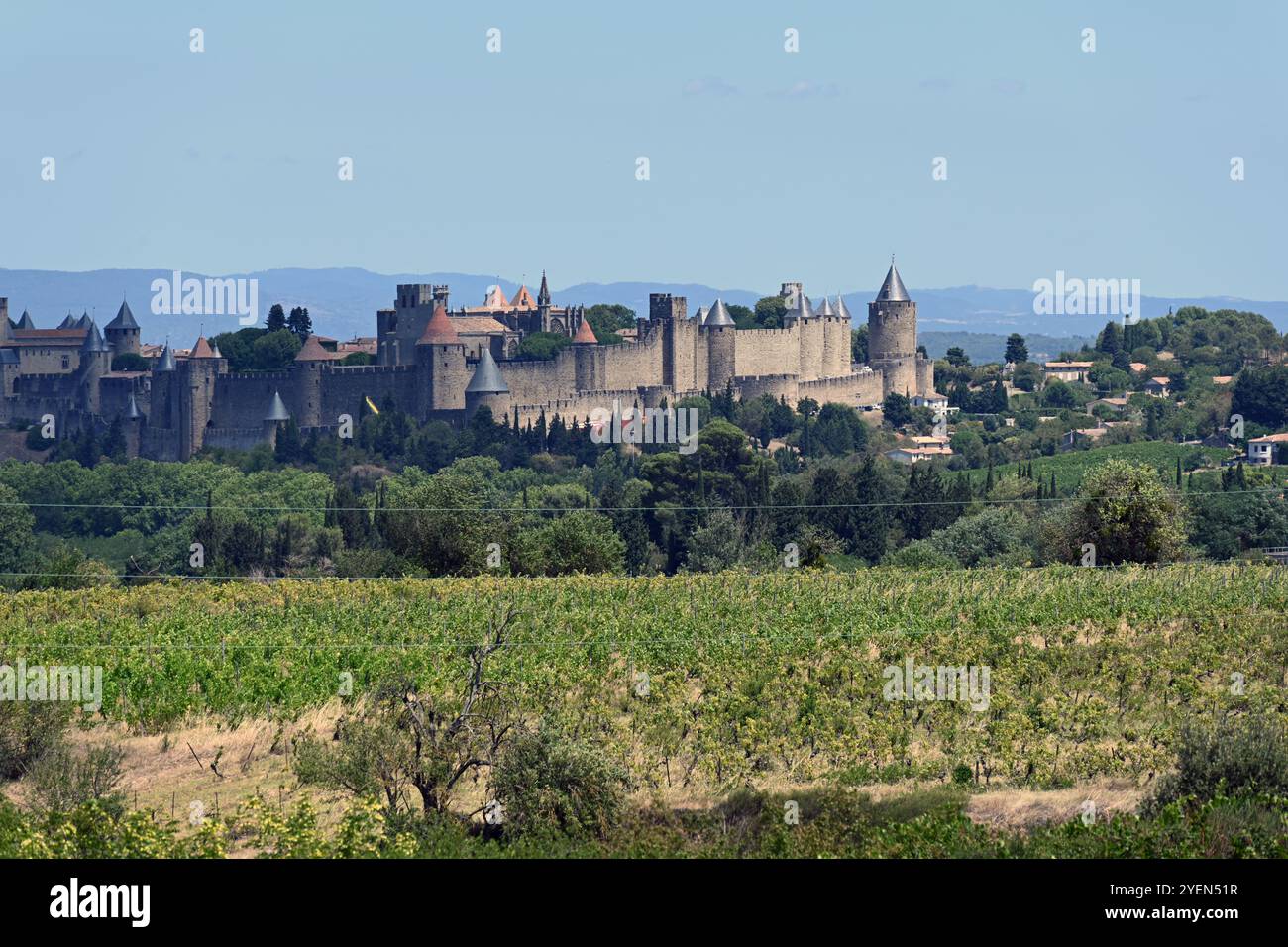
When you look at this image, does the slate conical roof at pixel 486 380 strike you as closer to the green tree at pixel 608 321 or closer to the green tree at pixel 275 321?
the green tree at pixel 608 321

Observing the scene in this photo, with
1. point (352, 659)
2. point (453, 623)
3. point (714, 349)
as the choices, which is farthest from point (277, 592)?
point (714, 349)

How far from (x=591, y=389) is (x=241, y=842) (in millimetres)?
66196

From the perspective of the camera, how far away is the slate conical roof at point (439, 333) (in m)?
81.9

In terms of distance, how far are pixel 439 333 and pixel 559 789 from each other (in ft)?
213

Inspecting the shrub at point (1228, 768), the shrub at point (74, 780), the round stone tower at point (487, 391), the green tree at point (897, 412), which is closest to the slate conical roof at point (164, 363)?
the round stone tower at point (487, 391)

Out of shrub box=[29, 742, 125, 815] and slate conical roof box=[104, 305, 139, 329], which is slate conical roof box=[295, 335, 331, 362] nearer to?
slate conical roof box=[104, 305, 139, 329]

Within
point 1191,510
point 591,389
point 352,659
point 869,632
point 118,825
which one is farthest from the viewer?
point 591,389

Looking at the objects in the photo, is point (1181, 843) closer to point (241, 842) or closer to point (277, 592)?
point (241, 842)

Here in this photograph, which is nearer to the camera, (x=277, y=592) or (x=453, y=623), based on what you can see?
(x=453, y=623)

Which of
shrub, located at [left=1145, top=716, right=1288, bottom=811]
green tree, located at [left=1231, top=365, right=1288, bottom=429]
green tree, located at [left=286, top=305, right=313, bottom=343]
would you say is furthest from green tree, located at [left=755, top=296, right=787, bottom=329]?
shrub, located at [left=1145, top=716, right=1288, bottom=811]

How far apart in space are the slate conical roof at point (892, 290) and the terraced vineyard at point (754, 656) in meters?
65.3

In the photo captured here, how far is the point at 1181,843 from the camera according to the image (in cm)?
1578

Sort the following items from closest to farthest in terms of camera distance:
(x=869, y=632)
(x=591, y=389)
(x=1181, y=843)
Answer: (x=1181, y=843)
(x=869, y=632)
(x=591, y=389)

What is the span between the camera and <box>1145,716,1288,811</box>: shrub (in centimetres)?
1778
